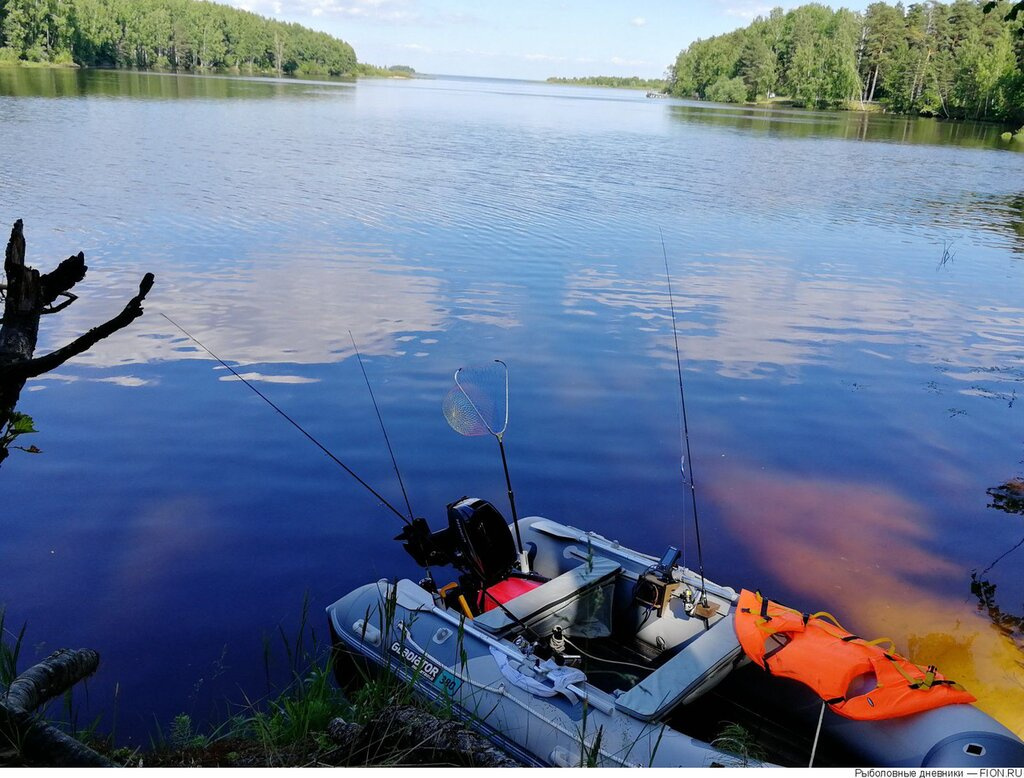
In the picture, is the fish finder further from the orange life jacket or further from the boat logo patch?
the boat logo patch

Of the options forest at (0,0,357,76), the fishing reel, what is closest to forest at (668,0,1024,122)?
forest at (0,0,357,76)

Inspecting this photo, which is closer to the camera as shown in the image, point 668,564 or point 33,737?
point 33,737

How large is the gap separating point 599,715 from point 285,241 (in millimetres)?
13208

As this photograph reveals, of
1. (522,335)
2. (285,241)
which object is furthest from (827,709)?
(285,241)

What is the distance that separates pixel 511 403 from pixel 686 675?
5.63m

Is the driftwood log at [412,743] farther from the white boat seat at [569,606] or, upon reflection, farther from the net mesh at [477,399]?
the net mesh at [477,399]

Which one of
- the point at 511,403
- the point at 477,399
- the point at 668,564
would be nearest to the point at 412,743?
the point at 477,399

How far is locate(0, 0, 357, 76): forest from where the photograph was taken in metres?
74.9

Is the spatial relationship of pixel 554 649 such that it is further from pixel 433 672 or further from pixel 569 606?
pixel 433 672

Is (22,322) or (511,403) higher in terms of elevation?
(22,322)

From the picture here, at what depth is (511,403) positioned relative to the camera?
9477 mm

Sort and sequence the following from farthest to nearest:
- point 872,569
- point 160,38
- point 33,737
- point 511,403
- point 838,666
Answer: point 160,38, point 511,403, point 872,569, point 838,666, point 33,737

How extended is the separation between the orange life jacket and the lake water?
1.45 metres

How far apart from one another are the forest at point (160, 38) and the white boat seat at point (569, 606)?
277ft
